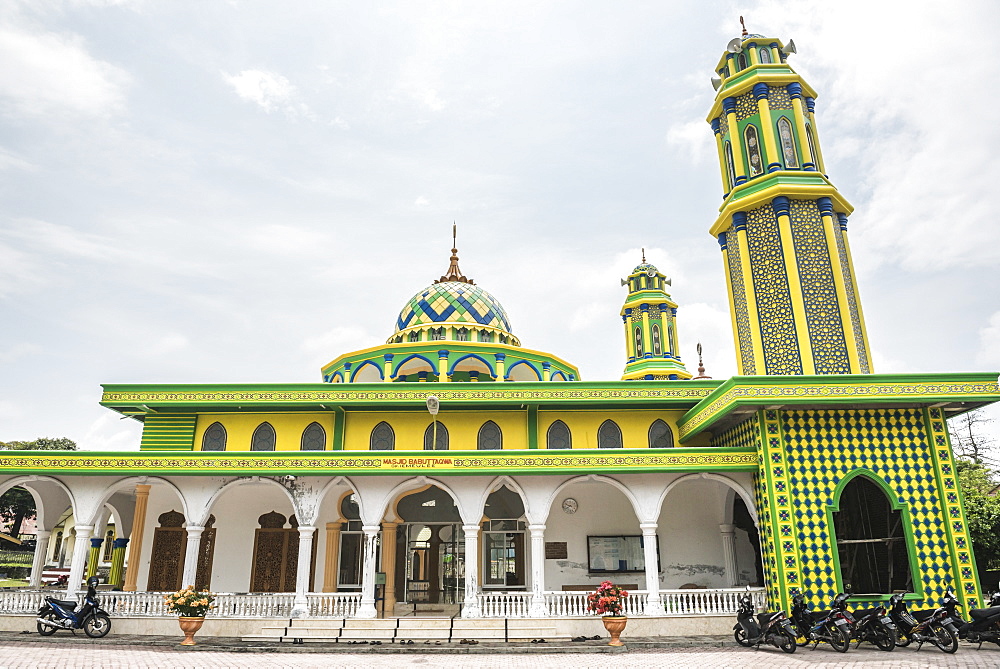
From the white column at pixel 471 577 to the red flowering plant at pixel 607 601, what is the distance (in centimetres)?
244

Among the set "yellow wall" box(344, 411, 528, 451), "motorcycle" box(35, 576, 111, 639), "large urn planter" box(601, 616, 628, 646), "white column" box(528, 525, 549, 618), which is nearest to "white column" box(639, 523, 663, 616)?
"large urn planter" box(601, 616, 628, 646)

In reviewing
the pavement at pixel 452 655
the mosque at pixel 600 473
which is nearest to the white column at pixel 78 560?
the mosque at pixel 600 473

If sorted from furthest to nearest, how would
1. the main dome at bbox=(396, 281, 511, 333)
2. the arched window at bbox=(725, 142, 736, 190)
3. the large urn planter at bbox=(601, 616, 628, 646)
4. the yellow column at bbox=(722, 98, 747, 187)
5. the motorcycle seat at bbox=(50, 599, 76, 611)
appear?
the main dome at bbox=(396, 281, 511, 333) → the arched window at bbox=(725, 142, 736, 190) → the yellow column at bbox=(722, 98, 747, 187) → the motorcycle seat at bbox=(50, 599, 76, 611) → the large urn planter at bbox=(601, 616, 628, 646)

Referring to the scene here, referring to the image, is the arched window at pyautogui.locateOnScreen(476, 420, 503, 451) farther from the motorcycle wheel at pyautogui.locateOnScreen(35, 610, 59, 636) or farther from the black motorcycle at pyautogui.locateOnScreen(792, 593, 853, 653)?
the motorcycle wheel at pyautogui.locateOnScreen(35, 610, 59, 636)

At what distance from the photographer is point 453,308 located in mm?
23844

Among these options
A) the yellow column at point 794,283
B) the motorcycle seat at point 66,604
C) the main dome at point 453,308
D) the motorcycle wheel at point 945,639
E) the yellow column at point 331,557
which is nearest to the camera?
the motorcycle wheel at point 945,639

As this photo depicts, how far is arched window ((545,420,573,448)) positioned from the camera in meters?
17.8

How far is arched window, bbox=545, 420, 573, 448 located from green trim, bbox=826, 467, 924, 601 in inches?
251

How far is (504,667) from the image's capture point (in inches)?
409

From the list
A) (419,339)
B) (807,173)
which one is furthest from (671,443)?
(419,339)

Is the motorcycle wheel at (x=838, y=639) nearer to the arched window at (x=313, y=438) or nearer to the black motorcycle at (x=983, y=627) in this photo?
the black motorcycle at (x=983, y=627)

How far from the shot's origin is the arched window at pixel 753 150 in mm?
18172

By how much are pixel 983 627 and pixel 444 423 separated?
11.9 metres

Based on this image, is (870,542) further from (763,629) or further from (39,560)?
(39,560)
